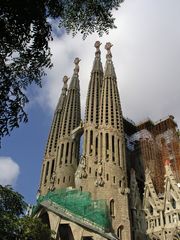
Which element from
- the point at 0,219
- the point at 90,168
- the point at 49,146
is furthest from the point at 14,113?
the point at 49,146

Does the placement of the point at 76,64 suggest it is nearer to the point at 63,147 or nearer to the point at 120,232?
the point at 63,147

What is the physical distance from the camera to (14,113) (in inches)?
259

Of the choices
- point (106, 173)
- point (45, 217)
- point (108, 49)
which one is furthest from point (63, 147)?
point (108, 49)

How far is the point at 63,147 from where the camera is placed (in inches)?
1666

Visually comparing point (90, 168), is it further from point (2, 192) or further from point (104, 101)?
point (2, 192)

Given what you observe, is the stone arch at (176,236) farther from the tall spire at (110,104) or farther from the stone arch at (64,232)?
the tall spire at (110,104)

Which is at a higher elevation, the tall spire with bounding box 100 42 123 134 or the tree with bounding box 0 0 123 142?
the tall spire with bounding box 100 42 123 134

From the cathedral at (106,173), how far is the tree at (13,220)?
11.3 metres

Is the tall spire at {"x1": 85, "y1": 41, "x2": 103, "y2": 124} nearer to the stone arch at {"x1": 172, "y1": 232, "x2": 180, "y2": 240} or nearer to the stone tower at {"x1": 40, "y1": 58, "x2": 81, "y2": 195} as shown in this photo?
the stone tower at {"x1": 40, "y1": 58, "x2": 81, "y2": 195}

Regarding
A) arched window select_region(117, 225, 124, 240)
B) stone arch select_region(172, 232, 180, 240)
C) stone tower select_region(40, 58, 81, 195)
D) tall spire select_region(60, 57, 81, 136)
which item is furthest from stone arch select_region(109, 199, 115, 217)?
tall spire select_region(60, 57, 81, 136)

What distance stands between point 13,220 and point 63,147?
1065 inches

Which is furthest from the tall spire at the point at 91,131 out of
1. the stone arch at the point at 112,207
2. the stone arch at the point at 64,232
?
the stone arch at the point at 64,232

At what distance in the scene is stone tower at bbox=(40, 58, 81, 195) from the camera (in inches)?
1564

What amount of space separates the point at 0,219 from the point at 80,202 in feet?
55.3
